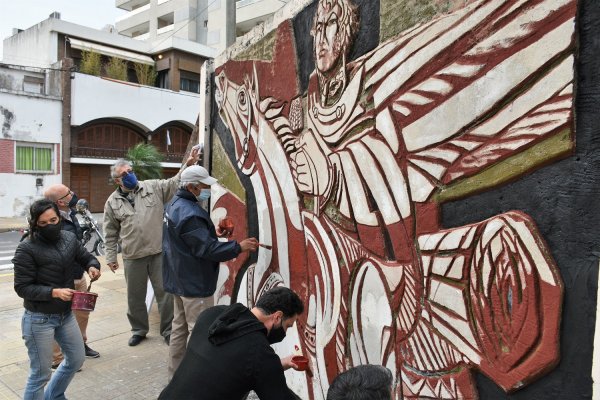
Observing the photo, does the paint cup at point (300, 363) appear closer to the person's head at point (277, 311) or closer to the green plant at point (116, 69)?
the person's head at point (277, 311)

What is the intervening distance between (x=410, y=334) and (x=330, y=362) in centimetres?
83

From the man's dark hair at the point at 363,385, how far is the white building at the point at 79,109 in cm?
1909

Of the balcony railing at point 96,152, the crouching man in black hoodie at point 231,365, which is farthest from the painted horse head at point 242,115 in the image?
the balcony railing at point 96,152

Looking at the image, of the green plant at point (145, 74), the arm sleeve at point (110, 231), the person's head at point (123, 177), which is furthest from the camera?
the green plant at point (145, 74)

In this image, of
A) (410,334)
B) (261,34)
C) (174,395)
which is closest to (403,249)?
(410,334)

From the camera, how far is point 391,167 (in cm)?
235

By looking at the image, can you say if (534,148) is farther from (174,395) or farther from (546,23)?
(174,395)

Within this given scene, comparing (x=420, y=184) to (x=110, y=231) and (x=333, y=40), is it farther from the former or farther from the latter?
(x=110, y=231)

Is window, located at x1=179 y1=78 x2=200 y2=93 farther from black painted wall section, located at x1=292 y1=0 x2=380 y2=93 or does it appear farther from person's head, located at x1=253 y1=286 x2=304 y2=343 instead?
person's head, located at x1=253 y1=286 x2=304 y2=343

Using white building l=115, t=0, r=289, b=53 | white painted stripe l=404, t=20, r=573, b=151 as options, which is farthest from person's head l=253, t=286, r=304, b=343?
white building l=115, t=0, r=289, b=53

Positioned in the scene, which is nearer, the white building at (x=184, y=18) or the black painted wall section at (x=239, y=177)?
the black painted wall section at (x=239, y=177)

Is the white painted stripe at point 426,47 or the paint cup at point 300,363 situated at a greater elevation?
the white painted stripe at point 426,47

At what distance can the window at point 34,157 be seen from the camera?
695 inches

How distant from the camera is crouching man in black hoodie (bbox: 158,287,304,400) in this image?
1910 millimetres
